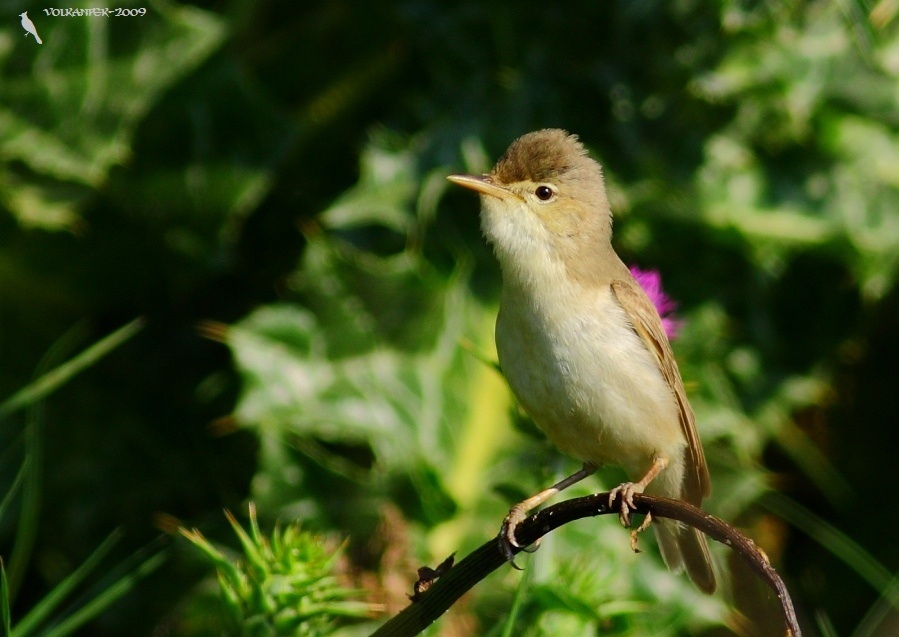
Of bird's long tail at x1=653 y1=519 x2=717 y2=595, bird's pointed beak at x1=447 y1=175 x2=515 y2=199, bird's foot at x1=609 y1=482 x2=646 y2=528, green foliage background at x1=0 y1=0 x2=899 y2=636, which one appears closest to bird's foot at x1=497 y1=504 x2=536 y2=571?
bird's foot at x1=609 y1=482 x2=646 y2=528

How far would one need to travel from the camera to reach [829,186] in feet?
12.0

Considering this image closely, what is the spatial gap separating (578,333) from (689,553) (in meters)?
0.60

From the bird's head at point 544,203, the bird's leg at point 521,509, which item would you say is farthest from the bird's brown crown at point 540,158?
the bird's leg at point 521,509

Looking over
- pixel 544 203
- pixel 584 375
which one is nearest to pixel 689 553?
pixel 584 375

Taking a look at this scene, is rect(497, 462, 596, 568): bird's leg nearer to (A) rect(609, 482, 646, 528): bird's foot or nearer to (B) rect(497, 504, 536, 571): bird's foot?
(B) rect(497, 504, 536, 571): bird's foot

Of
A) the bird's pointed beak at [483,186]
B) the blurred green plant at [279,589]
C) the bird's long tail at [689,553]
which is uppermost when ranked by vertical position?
the bird's pointed beak at [483,186]

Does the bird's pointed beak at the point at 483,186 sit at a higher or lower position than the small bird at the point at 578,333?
higher

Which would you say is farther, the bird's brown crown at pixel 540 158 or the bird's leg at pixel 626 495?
the bird's brown crown at pixel 540 158

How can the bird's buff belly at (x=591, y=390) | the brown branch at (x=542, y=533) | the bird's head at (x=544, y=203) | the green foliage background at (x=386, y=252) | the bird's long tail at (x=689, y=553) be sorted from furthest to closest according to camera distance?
1. the green foliage background at (x=386, y=252)
2. the bird's long tail at (x=689, y=553)
3. the bird's head at (x=544, y=203)
4. the bird's buff belly at (x=591, y=390)
5. the brown branch at (x=542, y=533)

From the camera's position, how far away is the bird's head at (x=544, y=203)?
2283mm

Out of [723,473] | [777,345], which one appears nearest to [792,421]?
[777,345]

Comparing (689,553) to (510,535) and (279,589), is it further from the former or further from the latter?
(279,589)

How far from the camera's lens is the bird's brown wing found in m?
2.34

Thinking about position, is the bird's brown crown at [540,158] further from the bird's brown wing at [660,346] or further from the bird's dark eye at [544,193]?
the bird's brown wing at [660,346]
